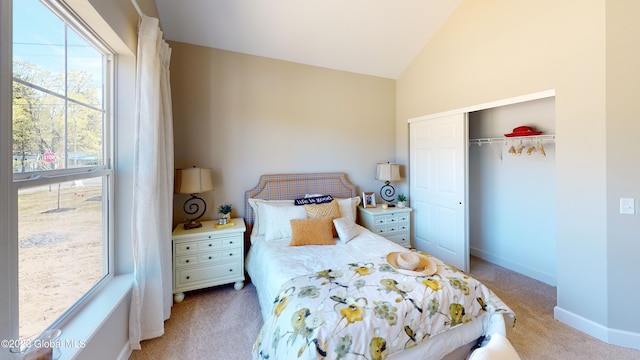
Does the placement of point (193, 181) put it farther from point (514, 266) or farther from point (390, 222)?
point (514, 266)

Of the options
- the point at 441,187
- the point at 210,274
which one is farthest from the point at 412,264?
the point at 210,274

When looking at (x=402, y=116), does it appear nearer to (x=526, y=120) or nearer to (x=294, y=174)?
(x=526, y=120)

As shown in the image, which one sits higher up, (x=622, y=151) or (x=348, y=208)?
(x=622, y=151)

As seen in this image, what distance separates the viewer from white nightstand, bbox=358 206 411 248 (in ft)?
11.1

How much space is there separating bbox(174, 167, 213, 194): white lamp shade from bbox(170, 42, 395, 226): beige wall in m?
0.33

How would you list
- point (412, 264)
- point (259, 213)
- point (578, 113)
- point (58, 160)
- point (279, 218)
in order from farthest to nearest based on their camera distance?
point (259, 213), point (279, 218), point (578, 113), point (412, 264), point (58, 160)

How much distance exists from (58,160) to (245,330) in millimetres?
1761

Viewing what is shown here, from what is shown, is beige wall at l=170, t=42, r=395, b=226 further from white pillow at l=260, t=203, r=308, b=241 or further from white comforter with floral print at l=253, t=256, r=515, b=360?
white comforter with floral print at l=253, t=256, r=515, b=360

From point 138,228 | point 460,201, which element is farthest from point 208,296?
point 460,201

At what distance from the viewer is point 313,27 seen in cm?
297

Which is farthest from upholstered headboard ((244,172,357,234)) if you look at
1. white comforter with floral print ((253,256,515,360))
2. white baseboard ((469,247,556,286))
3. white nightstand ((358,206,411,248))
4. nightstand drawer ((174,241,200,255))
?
white baseboard ((469,247,556,286))

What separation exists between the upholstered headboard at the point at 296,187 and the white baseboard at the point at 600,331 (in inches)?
96.2

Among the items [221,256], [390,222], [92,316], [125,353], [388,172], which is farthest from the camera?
[388,172]

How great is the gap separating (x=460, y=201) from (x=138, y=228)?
132 inches
